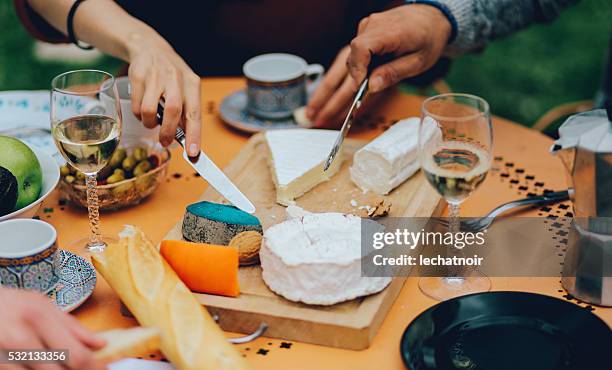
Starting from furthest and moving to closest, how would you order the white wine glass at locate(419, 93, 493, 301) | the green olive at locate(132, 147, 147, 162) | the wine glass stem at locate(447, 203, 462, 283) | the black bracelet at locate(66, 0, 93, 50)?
the black bracelet at locate(66, 0, 93, 50) → the green olive at locate(132, 147, 147, 162) → the wine glass stem at locate(447, 203, 462, 283) → the white wine glass at locate(419, 93, 493, 301)

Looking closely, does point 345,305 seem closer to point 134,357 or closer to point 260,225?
point 260,225

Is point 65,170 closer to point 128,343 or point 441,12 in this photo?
point 128,343

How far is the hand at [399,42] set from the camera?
7.06ft

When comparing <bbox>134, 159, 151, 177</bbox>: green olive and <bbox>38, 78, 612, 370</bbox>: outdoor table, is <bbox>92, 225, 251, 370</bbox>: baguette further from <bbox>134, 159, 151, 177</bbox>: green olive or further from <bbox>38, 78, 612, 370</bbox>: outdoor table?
<bbox>134, 159, 151, 177</bbox>: green olive

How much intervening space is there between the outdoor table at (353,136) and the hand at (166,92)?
0.62ft

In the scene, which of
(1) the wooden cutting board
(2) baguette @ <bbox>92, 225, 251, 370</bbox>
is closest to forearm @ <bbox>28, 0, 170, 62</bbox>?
(1) the wooden cutting board

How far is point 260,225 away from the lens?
1.71 meters

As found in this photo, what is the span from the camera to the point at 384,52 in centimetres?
219

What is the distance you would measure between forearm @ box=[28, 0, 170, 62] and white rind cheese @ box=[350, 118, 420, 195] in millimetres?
580

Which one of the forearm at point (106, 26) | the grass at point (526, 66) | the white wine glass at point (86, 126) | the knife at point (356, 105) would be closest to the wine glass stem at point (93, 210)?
the white wine glass at point (86, 126)

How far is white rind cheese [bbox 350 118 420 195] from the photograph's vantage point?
1938mm

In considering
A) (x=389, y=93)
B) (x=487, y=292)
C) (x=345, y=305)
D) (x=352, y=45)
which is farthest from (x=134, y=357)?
(x=389, y=93)

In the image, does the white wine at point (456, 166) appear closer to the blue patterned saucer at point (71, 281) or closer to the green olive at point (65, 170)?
the blue patterned saucer at point (71, 281)

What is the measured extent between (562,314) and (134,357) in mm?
777
